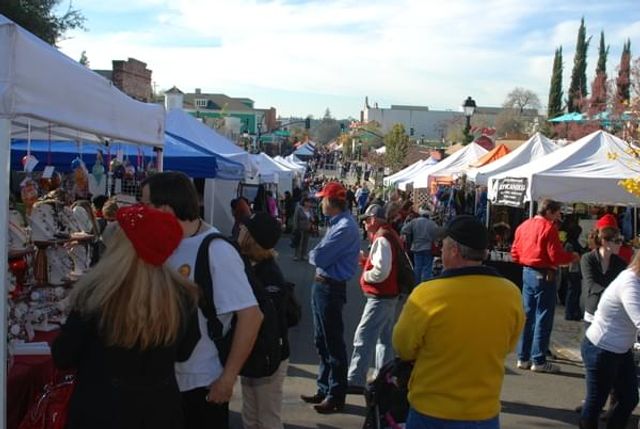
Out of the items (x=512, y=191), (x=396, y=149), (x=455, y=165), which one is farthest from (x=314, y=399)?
(x=396, y=149)

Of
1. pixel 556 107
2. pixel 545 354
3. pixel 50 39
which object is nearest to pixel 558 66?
pixel 556 107

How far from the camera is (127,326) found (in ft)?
8.43

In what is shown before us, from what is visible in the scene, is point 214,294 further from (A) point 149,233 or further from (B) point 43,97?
(B) point 43,97

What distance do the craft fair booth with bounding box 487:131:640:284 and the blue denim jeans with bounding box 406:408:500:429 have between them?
24.7 feet

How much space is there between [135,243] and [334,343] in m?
3.55

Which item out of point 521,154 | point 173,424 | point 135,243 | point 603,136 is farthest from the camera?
point 521,154

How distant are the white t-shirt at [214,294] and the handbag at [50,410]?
70 cm

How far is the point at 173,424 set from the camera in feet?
9.41

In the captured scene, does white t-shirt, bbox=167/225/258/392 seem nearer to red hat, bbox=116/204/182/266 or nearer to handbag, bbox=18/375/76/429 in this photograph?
red hat, bbox=116/204/182/266

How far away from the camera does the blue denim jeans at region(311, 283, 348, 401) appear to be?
5.95 meters

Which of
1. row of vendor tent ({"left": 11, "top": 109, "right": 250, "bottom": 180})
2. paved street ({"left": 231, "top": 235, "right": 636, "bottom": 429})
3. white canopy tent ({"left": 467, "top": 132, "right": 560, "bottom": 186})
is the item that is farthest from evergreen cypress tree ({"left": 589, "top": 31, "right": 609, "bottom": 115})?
paved street ({"left": 231, "top": 235, "right": 636, "bottom": 429})

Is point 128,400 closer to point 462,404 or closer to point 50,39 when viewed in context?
point 462,404

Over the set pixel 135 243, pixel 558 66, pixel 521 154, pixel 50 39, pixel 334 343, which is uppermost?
pixel 558 66

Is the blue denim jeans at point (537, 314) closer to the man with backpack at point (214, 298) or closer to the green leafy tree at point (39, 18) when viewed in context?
the man with backpack at point (214, 298)
